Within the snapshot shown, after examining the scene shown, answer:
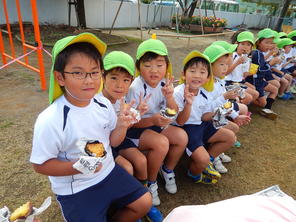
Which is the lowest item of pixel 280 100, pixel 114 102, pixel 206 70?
pixel 280 100

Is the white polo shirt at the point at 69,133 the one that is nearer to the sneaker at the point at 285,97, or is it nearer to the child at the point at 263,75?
the child at the point at 263,75

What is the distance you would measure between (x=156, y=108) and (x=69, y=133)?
1.05 meters

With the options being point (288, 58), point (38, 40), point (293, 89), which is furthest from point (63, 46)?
point (293, 89)

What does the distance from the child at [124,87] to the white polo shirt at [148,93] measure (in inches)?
8.1

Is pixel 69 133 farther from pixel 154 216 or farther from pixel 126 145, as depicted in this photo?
pixel 154 216

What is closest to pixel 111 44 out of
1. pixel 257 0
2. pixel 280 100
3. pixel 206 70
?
pixel 280 100

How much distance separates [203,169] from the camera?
2318mm

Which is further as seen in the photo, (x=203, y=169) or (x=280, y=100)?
(x=280, y=100)

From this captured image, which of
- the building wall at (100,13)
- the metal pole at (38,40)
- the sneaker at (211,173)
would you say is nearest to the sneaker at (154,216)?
the sneaker at (211,173)

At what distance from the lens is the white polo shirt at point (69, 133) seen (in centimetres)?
130

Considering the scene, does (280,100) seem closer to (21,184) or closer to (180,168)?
(180,168)

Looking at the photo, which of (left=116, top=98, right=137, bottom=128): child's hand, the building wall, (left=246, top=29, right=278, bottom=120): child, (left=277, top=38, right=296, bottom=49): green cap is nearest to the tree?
the building wall

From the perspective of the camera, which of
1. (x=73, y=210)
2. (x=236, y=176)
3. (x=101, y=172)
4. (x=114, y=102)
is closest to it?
(x=73, y=210)

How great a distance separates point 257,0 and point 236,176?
79.4 feet
